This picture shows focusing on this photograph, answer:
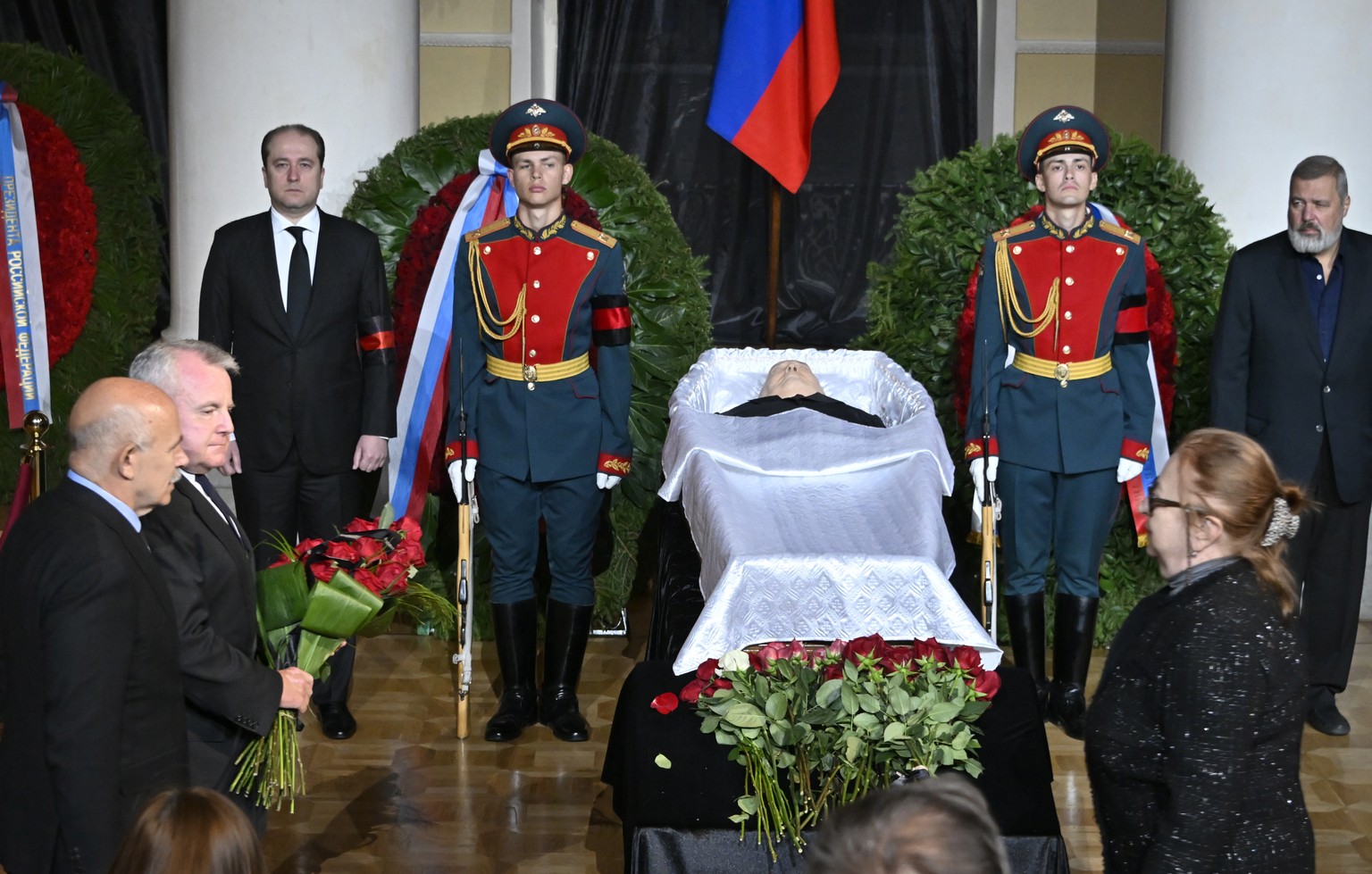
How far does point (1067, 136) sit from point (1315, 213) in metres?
0.74

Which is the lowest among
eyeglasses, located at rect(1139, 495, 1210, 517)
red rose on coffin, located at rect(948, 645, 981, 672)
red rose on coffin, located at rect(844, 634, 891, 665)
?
red rose on coffin, located at rect(948, 645, 981, 672)

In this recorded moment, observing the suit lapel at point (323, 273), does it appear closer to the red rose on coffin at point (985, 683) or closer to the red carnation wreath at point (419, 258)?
the red carnation wreath at point (419, 258)

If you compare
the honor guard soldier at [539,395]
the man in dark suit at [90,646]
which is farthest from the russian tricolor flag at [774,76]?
the man in dark suit at [90,646]

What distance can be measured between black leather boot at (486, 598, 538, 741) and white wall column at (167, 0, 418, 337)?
2003 millimetres

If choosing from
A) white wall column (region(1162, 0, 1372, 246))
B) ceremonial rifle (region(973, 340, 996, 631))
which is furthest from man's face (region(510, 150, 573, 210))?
white wall column (region(1162, 0, 1372, 246))

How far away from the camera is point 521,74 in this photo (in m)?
8.16

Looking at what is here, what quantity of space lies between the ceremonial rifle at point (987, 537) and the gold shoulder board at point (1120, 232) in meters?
0.60

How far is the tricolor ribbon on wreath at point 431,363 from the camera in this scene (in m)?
5.11

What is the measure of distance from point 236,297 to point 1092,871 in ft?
8.97

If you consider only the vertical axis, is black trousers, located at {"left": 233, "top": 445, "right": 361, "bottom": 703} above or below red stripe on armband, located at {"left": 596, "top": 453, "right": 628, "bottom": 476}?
below

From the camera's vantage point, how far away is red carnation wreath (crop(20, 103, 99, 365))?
562 centimetres

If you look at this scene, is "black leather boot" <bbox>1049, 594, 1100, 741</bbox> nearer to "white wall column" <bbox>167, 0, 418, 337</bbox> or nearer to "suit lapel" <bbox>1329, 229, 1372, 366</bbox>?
"suit lapel" <bbox>1329, 229, 1372, 366</bbox>

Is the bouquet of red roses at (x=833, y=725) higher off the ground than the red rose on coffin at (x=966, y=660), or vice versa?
the red rose on coffin at (x=966, y=660)

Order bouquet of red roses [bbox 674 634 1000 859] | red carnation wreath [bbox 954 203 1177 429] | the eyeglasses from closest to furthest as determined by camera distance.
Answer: the eyeglasses, bouquet of red roses [bbox 674 634 1000 859], red carnation wreath [bbox 954 203 1177 429]
